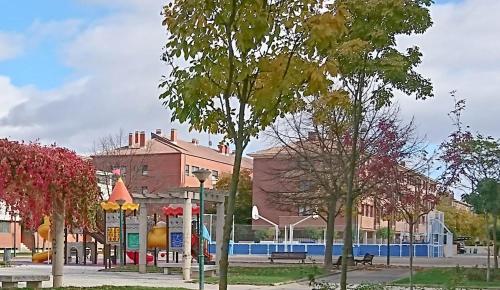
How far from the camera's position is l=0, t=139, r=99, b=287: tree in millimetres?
17172

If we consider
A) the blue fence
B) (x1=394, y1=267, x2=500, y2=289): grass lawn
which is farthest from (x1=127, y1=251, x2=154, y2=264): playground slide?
(x1=394, y1=267, x2=500, y2=289): grass lawn

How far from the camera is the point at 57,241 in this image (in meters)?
19.2

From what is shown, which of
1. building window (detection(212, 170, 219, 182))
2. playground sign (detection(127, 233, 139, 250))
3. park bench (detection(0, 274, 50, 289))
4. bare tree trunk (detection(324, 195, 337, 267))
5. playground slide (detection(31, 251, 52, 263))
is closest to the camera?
park bench (detection(0, 274, 50, 289))

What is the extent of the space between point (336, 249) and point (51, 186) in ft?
124

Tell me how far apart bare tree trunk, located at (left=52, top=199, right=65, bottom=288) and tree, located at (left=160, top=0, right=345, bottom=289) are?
10534mm

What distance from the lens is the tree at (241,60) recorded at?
27.1 ft

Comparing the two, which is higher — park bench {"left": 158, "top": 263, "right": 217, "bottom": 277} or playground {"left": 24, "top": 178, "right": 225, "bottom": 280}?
playground {"left": 24, "top": 178, "right": 225, "bottom": 280}

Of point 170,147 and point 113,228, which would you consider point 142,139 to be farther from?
point 113,228

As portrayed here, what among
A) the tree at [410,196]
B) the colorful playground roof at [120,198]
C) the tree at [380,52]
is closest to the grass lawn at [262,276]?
the tree at [410,196]

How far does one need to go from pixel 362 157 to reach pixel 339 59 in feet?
65.0

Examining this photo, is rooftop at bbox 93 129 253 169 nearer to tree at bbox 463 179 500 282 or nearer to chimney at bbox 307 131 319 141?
chimney at bbox 307 131 319 141

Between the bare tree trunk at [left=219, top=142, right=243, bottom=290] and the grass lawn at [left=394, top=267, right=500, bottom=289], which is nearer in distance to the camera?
the bare tree trunk at [left=219, top=142, right=243, bottom=290]

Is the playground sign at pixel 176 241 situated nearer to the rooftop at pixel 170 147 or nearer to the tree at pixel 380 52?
the tree at pixel 380 52

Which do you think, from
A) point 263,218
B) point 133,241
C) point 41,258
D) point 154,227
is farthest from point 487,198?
point 263,218
